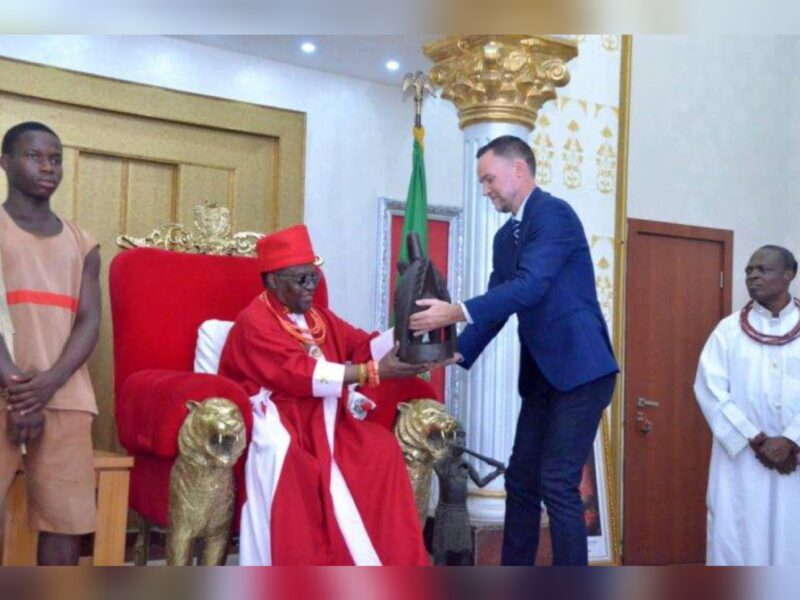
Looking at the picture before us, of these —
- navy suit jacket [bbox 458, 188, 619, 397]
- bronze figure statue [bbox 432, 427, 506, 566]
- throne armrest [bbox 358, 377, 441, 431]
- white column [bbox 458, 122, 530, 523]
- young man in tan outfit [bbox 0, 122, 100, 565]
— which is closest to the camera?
young man in tan outfit [bbox 0, 122, 100, 565]

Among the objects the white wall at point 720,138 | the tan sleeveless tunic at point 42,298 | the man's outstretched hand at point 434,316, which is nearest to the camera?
the tan sleeveless tunic at point 42,298

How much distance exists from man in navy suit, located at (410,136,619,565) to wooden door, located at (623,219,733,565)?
2.87 meters

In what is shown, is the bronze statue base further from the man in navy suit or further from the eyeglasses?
the eyeglasses

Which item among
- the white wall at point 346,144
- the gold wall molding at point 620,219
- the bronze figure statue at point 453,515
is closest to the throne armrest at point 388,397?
the bronze figure statue at point 453,515

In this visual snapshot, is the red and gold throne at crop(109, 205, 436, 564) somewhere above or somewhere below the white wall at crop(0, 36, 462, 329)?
below

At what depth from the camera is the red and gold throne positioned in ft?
11.0

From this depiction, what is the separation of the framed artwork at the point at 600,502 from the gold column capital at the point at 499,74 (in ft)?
6.19

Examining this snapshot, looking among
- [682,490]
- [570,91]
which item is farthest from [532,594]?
[682,490]

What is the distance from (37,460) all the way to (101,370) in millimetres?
1967


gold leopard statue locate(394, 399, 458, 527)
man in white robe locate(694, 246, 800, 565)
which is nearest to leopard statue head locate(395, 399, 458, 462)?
gold leopard statue locate(394, 399, 458, 527)

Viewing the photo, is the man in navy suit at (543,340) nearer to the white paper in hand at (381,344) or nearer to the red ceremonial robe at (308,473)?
the white paper in hand at (381,344)

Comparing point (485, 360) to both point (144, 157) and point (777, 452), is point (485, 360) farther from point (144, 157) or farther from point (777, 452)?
point (144, 157)

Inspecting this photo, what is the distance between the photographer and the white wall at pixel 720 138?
6488 mm

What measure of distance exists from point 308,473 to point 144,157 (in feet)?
8.13
